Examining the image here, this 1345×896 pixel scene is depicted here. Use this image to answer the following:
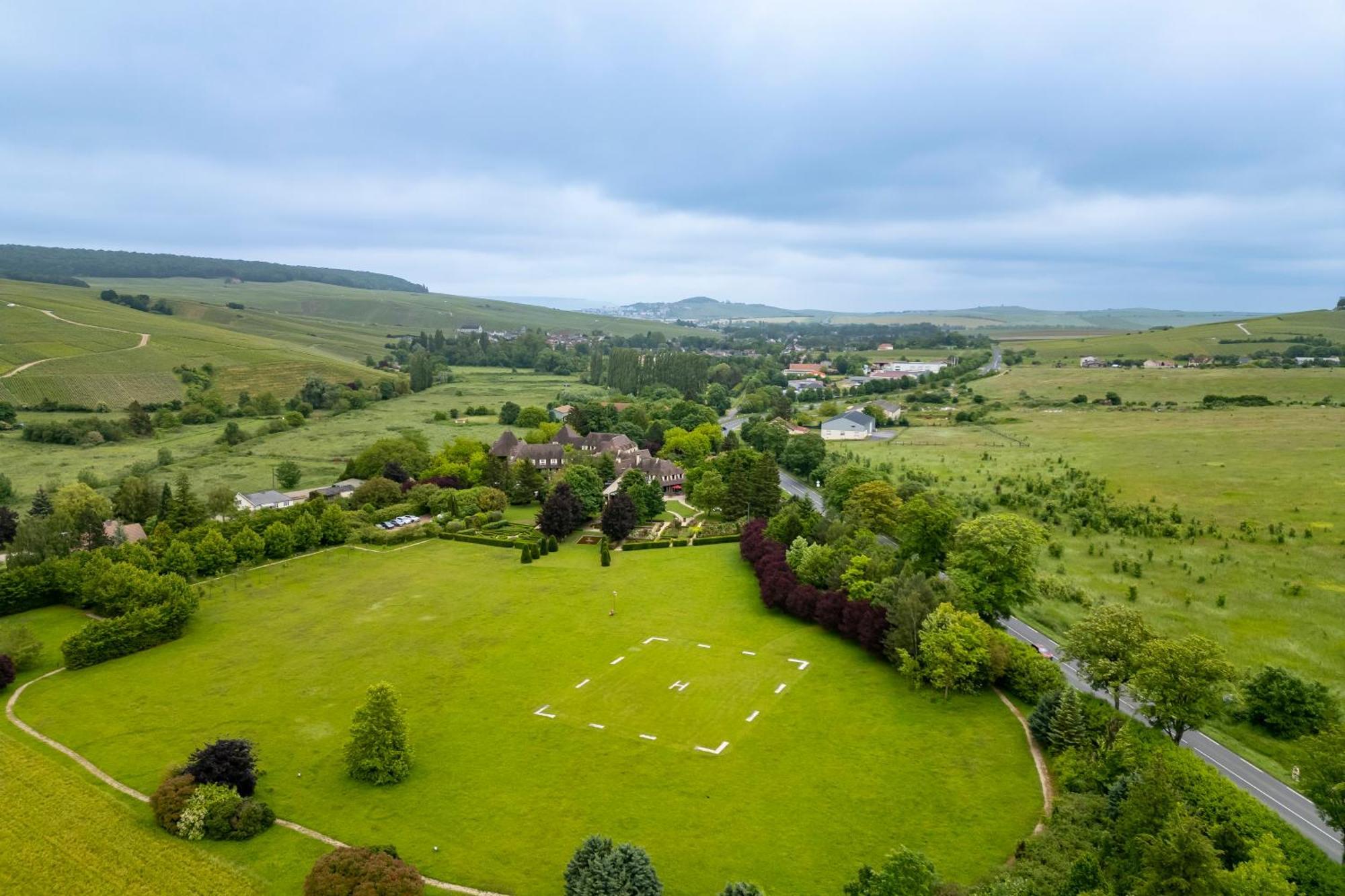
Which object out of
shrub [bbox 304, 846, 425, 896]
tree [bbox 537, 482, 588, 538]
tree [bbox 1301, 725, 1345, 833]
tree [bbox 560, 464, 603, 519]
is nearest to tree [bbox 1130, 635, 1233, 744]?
tree [bbox 1301, 725, 1345, 833]

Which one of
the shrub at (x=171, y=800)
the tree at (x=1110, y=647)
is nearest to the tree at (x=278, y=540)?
the shrub at (x=171, y=800)

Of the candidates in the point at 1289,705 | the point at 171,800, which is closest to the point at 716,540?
the point at 1289,705

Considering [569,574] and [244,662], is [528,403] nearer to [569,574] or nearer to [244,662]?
[569,574]

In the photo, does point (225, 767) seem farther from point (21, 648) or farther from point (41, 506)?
point (41, 506)

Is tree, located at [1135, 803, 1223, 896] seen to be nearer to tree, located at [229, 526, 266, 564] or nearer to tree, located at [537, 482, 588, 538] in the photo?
tree, located at [537, 482, 588, 538]

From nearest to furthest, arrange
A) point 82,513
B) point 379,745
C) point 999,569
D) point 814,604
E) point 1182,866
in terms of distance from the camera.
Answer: point 1182,866 → point 379,745 → point 999,569 → point 814,604 → point 82,513

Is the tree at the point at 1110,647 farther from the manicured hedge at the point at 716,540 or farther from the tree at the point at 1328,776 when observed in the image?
the manicured hedge at the point at 716,540

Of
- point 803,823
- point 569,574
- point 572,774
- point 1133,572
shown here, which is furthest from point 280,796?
point 1133,572
